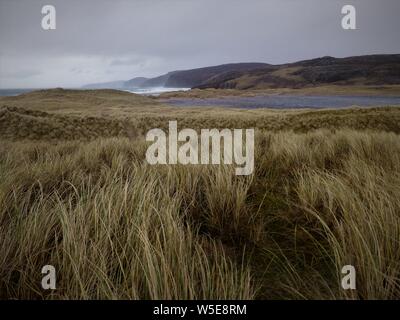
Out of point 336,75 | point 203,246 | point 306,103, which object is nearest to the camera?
point 203,246

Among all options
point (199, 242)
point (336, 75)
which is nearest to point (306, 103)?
point (199, 242)

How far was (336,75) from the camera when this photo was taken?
277 feet

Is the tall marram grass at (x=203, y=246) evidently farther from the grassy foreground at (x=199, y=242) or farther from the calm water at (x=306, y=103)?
the calm water at (x=306, y=103)

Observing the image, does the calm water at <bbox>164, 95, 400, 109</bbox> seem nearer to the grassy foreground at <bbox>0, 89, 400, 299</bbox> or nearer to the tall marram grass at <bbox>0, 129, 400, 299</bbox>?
the grassy foreground at <bbox>0, 89, 400, 299</bbox>

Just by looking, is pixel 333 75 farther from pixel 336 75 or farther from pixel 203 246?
pixel 203 246

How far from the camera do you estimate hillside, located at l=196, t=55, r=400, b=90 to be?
7925cm

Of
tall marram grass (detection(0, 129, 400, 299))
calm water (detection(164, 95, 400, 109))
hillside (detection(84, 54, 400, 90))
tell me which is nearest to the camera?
tall marram grass (detection(0, 129, 400, 299))

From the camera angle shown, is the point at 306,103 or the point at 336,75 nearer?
the point at 306,103

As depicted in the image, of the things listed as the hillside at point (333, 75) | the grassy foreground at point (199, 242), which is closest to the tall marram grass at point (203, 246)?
the grassy foreground at point (199, 242)

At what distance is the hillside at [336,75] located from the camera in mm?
79250

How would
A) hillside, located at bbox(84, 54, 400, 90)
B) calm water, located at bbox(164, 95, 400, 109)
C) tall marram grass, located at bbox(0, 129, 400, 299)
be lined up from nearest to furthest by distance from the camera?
tall marram grass, located at bbox(0, 129, 400, 299), calm water, located at bbox(164, 95, 400, 109), hillside, located at bbox(84, 54, 400, 90)

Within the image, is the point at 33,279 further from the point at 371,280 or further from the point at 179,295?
the point at 371,280

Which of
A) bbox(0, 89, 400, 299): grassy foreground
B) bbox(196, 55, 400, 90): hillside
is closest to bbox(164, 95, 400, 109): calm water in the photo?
bbox(0, 89, 400, 299): grassy foreground
